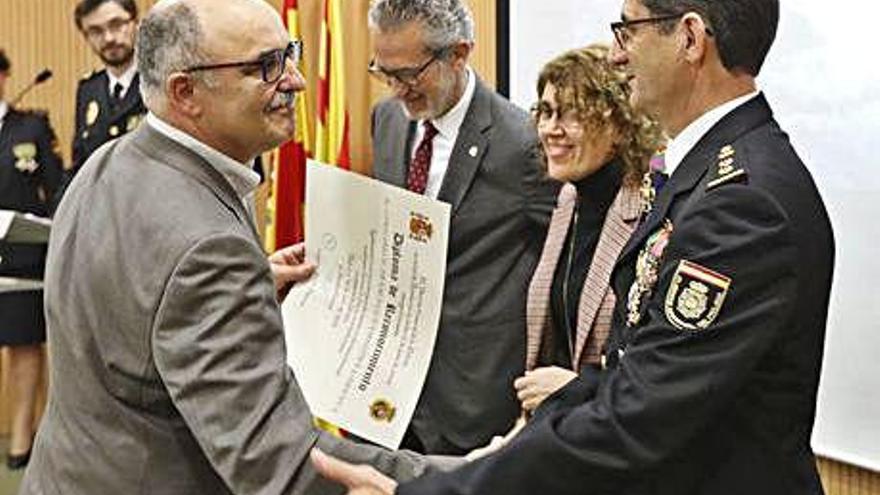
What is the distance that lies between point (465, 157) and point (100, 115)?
2.63 metres

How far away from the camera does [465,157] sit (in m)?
2.67

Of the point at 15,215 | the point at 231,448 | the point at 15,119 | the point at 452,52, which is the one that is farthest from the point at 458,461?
the point at 15,119

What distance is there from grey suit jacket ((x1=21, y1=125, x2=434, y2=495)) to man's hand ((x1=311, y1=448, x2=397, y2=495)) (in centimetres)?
2

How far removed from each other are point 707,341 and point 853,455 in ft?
4.56

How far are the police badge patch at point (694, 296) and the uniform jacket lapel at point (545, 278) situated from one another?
0.90m

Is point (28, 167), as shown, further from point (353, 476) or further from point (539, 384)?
point (353, 476)

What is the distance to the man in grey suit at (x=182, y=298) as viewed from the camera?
1.66 metres

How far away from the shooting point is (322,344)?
7.93 ft

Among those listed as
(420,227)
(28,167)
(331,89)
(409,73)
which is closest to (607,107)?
(420,227)

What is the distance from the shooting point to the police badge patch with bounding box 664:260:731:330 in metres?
1.48

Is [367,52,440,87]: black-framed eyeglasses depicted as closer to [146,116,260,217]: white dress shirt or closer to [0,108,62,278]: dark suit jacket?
[146,116,260,217]: white dress shirt

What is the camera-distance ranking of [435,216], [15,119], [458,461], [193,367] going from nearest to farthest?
[193,367] → [458,461] → [435,216] → [15,119]

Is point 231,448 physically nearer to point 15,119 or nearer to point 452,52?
point 452,52

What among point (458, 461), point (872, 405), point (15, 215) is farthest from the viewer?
point (15, 215)
